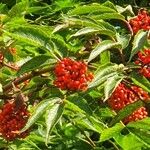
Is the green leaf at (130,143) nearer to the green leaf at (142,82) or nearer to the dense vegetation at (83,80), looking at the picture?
the dense vegetation at (83,80)

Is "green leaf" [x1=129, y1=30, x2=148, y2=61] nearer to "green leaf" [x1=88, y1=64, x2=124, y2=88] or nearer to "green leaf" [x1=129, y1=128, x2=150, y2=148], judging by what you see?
"green leaf" [x1=88, y1=64, x2=124, y2=88]

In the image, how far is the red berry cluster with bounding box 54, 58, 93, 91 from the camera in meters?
1.47

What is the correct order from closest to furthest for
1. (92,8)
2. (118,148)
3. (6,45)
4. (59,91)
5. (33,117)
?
(33,117), (59,91), (92,8), (6,45), (118,148)

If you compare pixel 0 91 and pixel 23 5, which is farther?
pixel 23 5

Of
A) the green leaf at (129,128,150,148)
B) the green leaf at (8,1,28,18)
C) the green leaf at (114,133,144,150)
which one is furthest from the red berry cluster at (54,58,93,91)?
the green leaf at (8,1,28,18)

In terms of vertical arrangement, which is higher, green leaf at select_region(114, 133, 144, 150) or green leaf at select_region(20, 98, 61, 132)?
green leaf at select_region(20, 98, 61, 132)

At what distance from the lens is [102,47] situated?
1492mm

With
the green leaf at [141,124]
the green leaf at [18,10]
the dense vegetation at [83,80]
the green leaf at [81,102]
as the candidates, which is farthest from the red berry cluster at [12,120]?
the green leaf at [18,10]

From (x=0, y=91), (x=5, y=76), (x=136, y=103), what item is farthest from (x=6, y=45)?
(x=136, y=103)

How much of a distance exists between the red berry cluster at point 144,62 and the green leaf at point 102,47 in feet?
0.24

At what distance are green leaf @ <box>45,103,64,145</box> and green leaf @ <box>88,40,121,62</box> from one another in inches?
6.0

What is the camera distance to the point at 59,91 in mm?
1562

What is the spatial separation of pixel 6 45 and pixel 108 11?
14.8 inches

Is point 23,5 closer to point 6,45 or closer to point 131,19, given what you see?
point 6,45
